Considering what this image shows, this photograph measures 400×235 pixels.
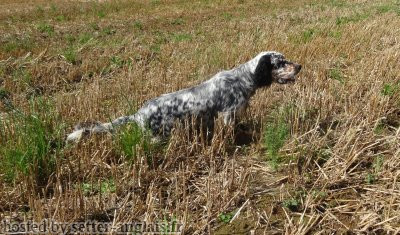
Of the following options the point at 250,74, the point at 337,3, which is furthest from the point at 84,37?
the point at 337,3

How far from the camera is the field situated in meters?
3.74

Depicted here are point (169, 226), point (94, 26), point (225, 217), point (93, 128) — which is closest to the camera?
point (169, 226)

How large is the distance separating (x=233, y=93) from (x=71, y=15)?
49.8ft

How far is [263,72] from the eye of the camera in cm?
590

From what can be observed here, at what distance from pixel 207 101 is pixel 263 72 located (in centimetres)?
103

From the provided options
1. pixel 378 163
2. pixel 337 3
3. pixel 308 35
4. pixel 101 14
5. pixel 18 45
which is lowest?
pixel 378 163

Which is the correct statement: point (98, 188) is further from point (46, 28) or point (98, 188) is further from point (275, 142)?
point (46, 28)

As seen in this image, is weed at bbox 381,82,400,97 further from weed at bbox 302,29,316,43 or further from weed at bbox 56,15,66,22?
weed at bbox 56,15,66,22

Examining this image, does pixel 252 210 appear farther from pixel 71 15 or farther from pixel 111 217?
pixel 71 15

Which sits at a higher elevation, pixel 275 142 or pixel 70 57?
pixel 70 57

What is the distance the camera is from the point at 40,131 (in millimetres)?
4359

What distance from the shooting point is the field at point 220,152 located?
3.74 meters

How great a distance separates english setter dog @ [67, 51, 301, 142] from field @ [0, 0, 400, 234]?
285 millimetres

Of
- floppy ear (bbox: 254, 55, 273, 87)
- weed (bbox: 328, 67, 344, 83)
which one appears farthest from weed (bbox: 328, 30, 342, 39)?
floppy ear (bbox: 254, 55, 273, 87)
